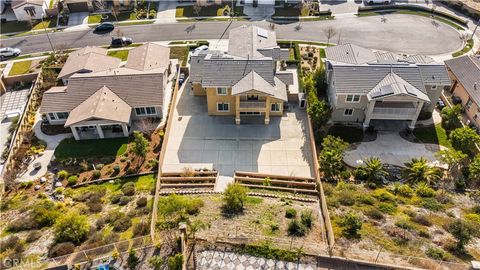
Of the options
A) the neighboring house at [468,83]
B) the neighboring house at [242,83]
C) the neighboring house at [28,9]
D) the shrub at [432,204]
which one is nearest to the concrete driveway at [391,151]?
the shrub at [432,204]

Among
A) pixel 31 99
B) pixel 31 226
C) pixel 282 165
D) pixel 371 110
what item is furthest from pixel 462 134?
pixel 31 99

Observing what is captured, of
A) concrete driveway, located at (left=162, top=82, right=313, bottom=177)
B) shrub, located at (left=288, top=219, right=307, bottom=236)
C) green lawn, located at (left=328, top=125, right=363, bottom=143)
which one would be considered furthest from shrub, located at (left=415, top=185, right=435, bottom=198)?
shrub, located at (left=288, top=219, right=307, bottom=236)

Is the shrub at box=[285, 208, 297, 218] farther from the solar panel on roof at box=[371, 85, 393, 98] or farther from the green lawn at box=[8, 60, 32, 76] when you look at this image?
the green lawn at box=[8, 60, 32, 76]

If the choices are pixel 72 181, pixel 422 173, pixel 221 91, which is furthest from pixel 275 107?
pixel 72 181

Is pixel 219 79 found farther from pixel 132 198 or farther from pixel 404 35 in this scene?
pixel 404 35

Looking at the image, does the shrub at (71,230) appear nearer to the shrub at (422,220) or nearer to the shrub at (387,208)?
the shrub at (387,208)
